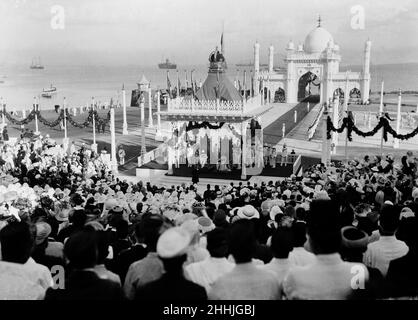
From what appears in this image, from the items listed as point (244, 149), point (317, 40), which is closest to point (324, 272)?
point (244, 149)

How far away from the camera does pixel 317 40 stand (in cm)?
7175

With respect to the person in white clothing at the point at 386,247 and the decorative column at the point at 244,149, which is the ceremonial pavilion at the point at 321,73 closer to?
the decorative column at the point at 244,149

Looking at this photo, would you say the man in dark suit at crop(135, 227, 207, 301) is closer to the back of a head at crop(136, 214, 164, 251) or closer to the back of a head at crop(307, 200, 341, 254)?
the back of a head at crop(136, 214, 164, 251)

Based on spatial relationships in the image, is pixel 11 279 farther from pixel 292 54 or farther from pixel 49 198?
pixel 292 54

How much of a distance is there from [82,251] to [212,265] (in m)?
1.28

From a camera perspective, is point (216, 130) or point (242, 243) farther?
point (216, 130)

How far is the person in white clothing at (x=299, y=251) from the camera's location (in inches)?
207

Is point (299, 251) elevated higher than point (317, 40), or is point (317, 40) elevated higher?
point (317, 40)

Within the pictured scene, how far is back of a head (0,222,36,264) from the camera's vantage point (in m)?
4.62

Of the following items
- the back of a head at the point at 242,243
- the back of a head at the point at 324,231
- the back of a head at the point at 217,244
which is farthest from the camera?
the back of a head at the point at 217,244

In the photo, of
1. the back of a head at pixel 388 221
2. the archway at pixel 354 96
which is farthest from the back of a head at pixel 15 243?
the archway at pixel 354 96

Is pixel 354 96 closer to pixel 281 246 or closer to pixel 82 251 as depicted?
pixel 281 246

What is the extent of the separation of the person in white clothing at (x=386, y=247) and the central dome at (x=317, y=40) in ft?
224

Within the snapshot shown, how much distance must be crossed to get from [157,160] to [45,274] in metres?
19.9
